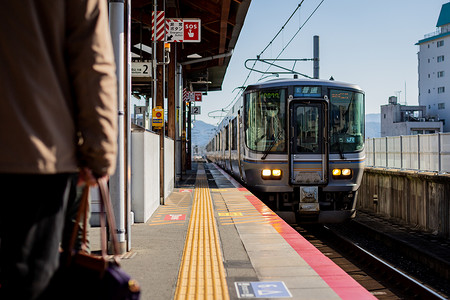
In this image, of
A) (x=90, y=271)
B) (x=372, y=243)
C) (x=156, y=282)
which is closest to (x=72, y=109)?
(x=90, y=271)

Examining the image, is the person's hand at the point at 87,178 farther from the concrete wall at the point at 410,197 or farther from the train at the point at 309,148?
the concrete wall at the point at 410,197

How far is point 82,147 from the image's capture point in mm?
1651

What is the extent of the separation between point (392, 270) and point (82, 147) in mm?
6161

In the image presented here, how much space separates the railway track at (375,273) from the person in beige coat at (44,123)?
521 cm

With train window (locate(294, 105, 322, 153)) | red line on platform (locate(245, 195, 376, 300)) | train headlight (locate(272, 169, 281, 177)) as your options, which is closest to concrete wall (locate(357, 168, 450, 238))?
train window (locate(294, 105, 322, 153))

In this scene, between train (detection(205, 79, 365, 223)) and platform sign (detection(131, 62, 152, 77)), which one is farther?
platform sign (detection(131, 62, 152, 77))

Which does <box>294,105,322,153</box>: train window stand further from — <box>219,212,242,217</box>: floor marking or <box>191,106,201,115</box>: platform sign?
<box>191,106,201,115</box>: platform sign

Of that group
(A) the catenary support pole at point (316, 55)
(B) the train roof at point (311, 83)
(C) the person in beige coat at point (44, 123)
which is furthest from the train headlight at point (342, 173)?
(C) the person in beige coat at point (44, 123)

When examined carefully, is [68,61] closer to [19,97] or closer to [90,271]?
[19,97]

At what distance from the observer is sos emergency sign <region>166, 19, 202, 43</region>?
1211 centimetres

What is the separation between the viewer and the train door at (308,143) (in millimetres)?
9312

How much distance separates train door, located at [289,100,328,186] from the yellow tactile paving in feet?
9.62

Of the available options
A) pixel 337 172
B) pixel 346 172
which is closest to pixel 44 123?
pixel 337 172

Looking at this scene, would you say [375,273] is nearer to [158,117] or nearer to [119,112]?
[119,112]
